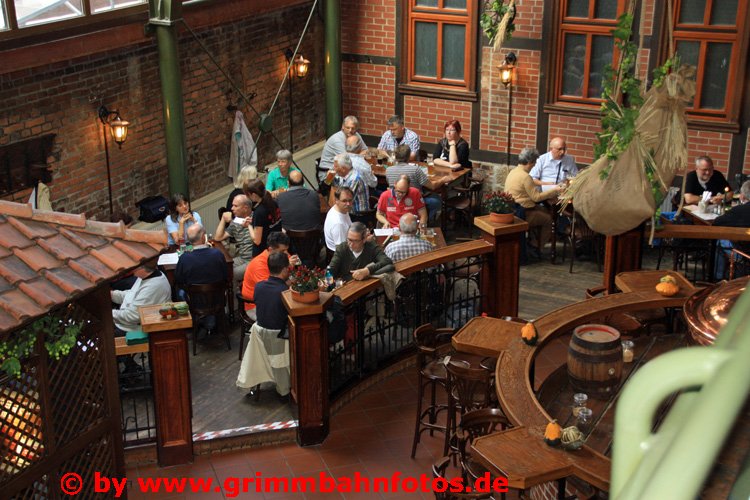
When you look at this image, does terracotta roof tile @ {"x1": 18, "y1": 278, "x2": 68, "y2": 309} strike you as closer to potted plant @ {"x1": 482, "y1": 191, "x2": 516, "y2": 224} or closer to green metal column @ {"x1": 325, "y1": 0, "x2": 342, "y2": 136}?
potted plant @ {"x1": 482, "y1": 191, "x2": 516, "y2": 224}

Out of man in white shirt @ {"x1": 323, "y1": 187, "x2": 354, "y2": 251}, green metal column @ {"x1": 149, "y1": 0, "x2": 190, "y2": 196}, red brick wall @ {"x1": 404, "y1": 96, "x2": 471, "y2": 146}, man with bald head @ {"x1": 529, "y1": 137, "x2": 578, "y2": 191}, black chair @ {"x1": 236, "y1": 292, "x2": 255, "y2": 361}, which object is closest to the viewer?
black chair @ {"x1": 236, "y1": 292, "x2": 255, "y2": 361}

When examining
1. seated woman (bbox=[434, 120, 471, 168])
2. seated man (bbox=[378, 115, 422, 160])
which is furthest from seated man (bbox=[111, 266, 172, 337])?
seated man (bbox=[378, 115, 422, 160])

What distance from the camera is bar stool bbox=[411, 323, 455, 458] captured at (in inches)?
265

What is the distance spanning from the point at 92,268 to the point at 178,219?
18.2 feet

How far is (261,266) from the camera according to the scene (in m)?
8.05

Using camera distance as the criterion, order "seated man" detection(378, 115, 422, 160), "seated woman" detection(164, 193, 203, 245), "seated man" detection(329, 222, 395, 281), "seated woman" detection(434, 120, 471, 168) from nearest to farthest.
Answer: "seated man" detection(329, 222, 395, 281) → "seated woman" detection(164, 193, 203, 245) → "seated woman" detection(434, 120, 471, 168) → "seated man" detection(378, 115, 422, 160)

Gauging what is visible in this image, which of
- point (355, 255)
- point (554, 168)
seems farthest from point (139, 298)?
point (554, 168)

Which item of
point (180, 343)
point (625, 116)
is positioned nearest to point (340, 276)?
point (180, 343)

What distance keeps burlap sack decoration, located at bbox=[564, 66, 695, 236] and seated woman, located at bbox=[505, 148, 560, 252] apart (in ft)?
14.1

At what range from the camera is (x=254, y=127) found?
1283cm

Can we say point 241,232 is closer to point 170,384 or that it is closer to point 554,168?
point 170,384

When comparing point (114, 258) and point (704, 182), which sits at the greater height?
point (114, 258)

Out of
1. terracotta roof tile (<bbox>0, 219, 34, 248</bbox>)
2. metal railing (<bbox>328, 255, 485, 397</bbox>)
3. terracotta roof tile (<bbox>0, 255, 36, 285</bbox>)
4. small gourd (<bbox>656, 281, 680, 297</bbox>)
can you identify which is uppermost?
terracotta roof tile (<bbox>0, 219, 34, 248</bbox>)

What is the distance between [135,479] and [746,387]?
707 cm
